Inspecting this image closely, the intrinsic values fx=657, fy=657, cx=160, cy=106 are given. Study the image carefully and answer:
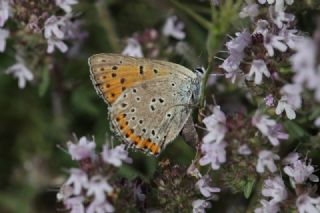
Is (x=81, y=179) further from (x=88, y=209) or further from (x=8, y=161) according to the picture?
(x=8, y=161)

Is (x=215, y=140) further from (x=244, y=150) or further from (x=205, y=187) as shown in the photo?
(x=205, y=187)

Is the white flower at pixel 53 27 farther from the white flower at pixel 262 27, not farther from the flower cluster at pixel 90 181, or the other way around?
the white flower at pixel 262 27

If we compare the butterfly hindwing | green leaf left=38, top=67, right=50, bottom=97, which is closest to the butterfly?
the butterfly hindwing

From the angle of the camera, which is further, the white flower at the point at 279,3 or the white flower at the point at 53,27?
the white flower at the point at 53,27

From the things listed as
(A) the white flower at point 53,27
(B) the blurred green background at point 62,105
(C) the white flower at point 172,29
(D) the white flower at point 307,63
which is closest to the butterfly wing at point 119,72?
(A) the white flower at point 53,27

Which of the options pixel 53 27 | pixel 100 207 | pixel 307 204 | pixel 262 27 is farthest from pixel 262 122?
pixel 53 27

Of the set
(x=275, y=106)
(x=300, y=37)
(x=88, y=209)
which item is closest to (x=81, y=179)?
(x=88, y=209)

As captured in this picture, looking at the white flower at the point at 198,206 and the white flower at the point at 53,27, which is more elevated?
the white flower at the point at 53,27

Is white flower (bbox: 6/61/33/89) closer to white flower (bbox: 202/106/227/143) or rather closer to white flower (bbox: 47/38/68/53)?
white flower (bbox: 47/38/68/53)
